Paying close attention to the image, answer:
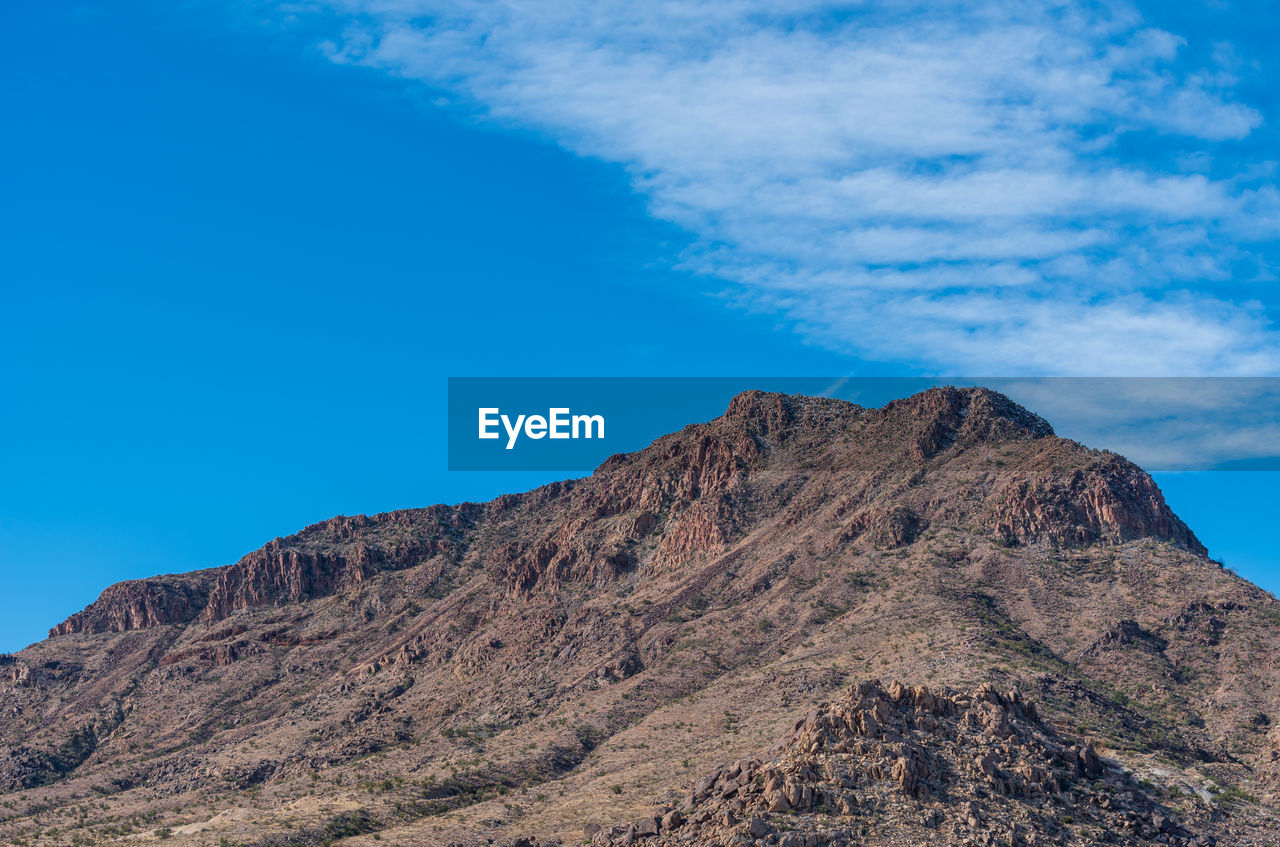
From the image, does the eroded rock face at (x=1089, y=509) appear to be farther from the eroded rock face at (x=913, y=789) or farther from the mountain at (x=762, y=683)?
the eroded rock face at (x=913, y=789)

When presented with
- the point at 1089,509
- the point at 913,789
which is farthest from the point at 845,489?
the point at 913,789

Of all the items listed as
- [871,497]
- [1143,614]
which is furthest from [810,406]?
[1143,614]

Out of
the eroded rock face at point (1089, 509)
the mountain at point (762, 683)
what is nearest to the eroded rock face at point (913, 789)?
the mountain at point (762, 683)

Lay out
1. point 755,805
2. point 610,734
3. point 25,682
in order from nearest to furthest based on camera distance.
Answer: point 755,805 → point 610,734 → point 25,682

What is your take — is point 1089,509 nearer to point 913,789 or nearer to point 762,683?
point 762,683

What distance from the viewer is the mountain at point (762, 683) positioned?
7981 cm

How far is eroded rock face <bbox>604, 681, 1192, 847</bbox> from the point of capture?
71688 mm

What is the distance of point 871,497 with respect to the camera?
6486 inches

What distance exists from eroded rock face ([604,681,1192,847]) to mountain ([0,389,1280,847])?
195 millimetres

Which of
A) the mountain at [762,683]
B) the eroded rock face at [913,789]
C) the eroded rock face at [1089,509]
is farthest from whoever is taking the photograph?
the eroded rock face at [1089,509]

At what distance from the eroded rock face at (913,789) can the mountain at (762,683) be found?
195mm

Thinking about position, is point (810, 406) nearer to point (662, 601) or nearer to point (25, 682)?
point (662, 601)

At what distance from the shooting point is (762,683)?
128875 millimetres

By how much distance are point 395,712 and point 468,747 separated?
2429 cm
